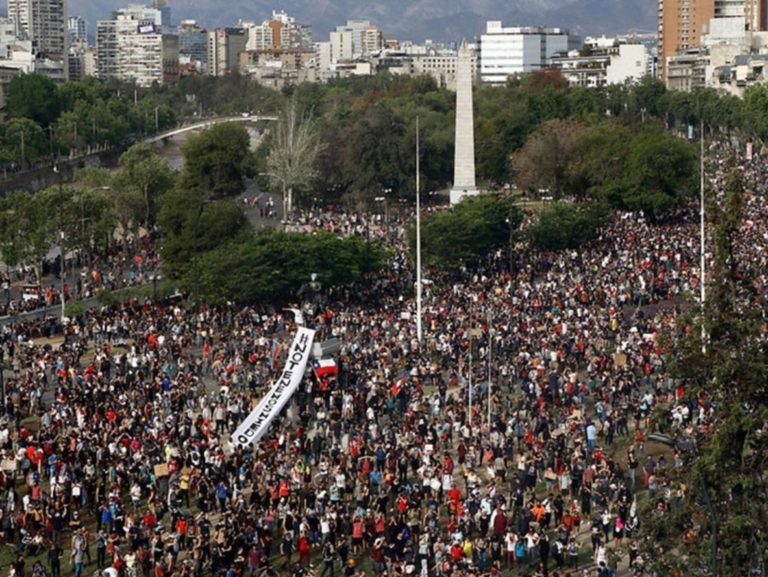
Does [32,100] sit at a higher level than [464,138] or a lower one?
higher

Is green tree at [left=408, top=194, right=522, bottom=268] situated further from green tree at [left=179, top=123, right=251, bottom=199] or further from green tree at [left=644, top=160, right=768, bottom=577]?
green tree at [left=644, top=160, right=768, bottom=577]

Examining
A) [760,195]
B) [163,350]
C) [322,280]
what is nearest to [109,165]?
[760,195]

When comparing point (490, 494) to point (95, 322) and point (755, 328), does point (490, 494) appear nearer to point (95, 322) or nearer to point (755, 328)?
point (755, 328)

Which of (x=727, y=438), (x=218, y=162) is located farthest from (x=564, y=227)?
(x=727, y=438)

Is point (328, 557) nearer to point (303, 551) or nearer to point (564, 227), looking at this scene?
point (303, 551)

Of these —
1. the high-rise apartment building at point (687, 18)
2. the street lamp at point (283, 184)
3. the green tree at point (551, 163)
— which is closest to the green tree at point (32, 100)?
the street lamp at point (283, 184)

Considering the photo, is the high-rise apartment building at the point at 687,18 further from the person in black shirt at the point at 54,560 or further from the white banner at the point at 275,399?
the person in black shirt at the point at 54,560

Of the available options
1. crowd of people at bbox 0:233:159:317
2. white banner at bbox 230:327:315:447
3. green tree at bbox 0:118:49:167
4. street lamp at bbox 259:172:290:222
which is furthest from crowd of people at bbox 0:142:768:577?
green tree at bbox 0:118:49:167
